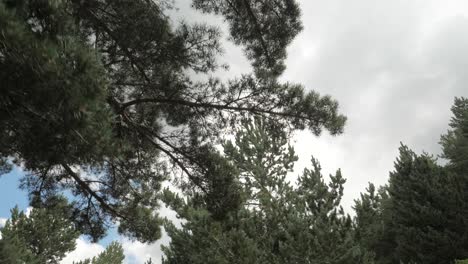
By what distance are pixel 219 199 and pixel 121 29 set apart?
3.25 metres

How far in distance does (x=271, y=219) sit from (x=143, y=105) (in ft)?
11.9

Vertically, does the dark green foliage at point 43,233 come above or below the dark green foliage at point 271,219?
above

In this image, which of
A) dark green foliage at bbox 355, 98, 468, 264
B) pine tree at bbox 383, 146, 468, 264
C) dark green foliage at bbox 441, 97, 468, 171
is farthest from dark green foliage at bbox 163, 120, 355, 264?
dark green foliage at bbox 441, 97, 468, 171

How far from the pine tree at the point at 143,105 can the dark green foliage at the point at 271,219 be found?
811mm

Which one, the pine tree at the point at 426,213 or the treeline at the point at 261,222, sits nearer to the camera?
the treeline at the point at 261,222

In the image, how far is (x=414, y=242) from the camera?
13625 millimetres

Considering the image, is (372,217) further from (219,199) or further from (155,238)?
(155,238)

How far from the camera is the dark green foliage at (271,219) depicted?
7863 millimetres

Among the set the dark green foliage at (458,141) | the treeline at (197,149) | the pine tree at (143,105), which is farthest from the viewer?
the dark green foliage at (458,141)

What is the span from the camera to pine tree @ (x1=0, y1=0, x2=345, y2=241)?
3.98m

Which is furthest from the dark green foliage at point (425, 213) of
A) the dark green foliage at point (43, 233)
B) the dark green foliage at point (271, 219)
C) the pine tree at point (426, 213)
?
the dark green foliage at point (43, 233)

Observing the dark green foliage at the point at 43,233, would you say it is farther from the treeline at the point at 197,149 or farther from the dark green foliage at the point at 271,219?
the dark green foliage at the point at 271,219

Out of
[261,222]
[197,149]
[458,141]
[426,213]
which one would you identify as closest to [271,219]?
[261,222]

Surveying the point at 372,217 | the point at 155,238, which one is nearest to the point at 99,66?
the point at 372,217
